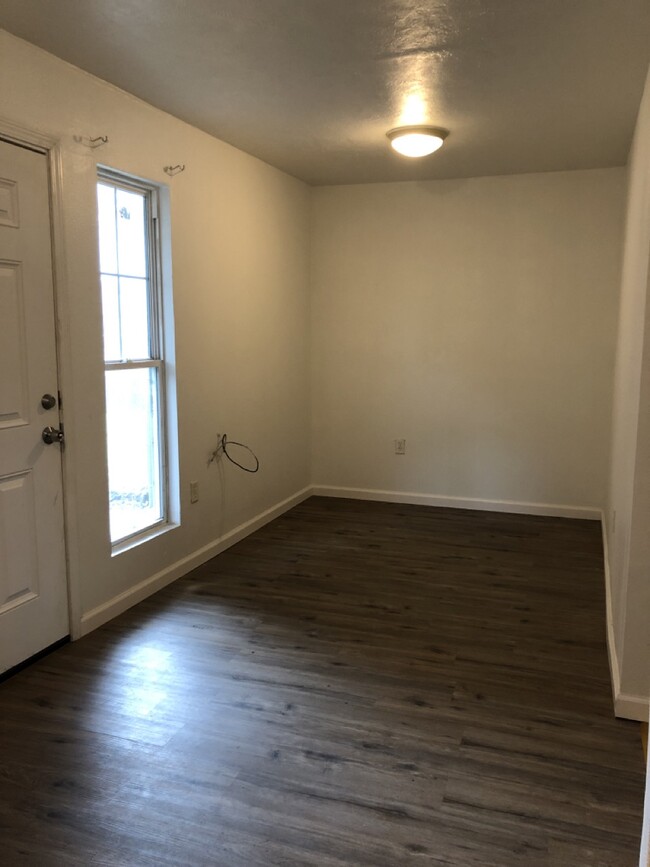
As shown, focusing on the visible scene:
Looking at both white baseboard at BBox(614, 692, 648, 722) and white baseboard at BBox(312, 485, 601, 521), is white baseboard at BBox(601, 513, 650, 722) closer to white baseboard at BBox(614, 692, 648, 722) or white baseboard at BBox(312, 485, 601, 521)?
white baseboard at BBox(614, 692, 648, 722)

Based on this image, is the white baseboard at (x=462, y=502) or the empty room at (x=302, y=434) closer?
the empty room at (x=302, y=434)

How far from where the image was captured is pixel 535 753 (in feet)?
7.55

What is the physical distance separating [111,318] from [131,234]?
0.47 metres

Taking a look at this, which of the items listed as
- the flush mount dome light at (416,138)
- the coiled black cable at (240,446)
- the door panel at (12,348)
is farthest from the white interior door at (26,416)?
the flush mount dome light at (416,138)

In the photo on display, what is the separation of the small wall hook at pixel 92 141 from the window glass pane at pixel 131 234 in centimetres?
34

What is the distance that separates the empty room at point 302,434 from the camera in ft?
7.05

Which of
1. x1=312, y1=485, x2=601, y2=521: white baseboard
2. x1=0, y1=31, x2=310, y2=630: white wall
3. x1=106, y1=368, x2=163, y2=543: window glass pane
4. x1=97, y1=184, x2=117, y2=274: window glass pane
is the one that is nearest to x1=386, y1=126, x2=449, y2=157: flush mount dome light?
x1=0, y1=31, x2=310, y2=630: white wall

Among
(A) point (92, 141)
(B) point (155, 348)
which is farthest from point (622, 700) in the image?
(A) point (92, 141)

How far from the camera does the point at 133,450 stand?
3641 mm

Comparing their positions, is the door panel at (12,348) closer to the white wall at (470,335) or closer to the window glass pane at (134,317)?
the window glass pane at (134,317)

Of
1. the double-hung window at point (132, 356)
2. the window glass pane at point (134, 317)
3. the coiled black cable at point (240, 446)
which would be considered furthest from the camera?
the coiled black cable at point (240, 446)

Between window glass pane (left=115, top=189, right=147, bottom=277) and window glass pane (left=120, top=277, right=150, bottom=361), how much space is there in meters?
0.06

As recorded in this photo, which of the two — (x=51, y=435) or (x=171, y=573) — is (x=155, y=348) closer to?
(x=51, y=435)

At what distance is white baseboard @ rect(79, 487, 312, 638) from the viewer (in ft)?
10.7
